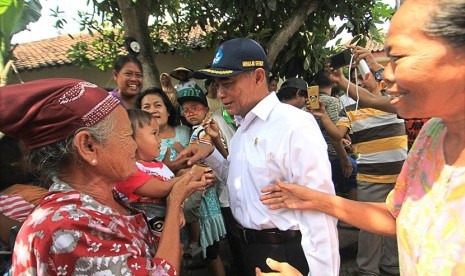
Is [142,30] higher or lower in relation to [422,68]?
higher

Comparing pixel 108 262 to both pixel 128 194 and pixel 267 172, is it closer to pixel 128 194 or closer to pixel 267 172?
pixel 128 194

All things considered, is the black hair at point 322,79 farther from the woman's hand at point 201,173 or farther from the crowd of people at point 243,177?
the woman's hand at point 201,173

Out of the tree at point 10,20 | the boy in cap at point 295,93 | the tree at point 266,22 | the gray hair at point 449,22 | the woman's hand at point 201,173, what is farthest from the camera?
the boy in cap at point 295,93

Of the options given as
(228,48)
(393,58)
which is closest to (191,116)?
(228,48)

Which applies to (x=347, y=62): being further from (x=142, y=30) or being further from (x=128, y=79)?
(x=142, y=30)

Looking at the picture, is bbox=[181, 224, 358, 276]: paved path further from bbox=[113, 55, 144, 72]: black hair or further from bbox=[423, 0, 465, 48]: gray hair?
bbox=[423, 0, 465, 48]: gray hair

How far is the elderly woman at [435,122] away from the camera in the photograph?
3.06ft

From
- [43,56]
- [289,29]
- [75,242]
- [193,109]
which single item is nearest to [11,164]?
[75,242]

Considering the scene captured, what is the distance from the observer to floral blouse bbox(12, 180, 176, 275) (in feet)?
3.49

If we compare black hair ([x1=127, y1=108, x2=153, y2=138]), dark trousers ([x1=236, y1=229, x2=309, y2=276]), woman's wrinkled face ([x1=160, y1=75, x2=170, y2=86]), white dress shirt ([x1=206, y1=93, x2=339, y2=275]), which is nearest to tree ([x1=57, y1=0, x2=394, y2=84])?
woman's wrinkled face ([x1=160, y1=75, x2=170, y2=86])

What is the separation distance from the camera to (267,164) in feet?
6.00

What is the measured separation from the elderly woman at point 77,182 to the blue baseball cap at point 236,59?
74cm

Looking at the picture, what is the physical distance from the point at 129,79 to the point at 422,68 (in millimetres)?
2907

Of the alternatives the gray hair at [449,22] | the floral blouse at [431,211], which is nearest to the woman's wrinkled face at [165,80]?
the floral blouse at [431,211]
